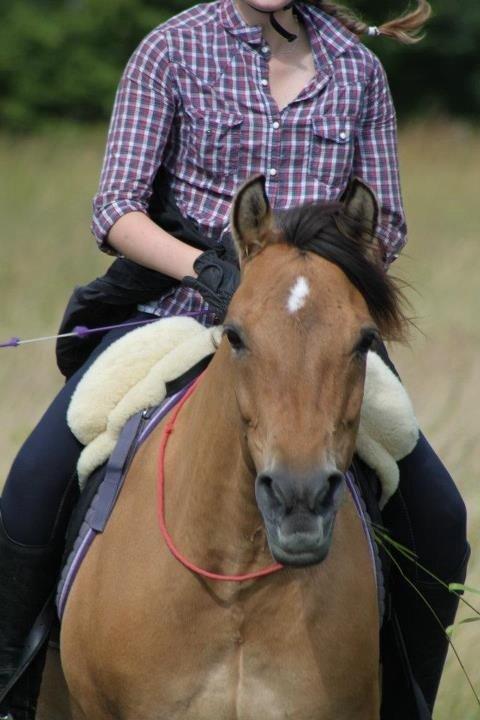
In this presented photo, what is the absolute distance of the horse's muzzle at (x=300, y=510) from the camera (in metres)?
3.70

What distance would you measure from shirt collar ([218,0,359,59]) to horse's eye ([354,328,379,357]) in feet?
5.65

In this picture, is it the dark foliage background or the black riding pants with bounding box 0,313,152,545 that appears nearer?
the black riding pants with bounding box 0,313,152,545

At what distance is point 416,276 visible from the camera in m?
15.4

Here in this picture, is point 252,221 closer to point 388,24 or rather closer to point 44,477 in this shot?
point 44,477

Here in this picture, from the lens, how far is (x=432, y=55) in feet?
121

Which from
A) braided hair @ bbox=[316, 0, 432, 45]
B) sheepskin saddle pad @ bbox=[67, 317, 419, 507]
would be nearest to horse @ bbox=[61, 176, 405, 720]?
sheepskin saddle pad @ bbox=[67, 317, 419, 507]

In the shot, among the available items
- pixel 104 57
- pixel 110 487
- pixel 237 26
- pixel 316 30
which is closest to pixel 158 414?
pixel 110 487

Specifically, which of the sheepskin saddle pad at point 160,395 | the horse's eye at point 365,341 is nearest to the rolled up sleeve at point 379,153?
the sheepskin saddle pad at point 160,395

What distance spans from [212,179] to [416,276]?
33.9 ft

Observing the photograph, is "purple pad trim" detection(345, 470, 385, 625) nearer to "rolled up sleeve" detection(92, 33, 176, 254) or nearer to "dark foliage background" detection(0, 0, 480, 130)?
"rolled up sleeve" detection(92, 33, 176, 254)

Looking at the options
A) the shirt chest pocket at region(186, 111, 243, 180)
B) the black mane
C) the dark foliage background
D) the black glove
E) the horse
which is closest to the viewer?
the horse

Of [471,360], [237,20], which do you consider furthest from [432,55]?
[237,20]

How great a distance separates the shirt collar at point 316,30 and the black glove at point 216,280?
1.02 metres

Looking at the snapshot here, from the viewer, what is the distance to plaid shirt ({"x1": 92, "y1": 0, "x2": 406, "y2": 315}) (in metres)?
5.22
